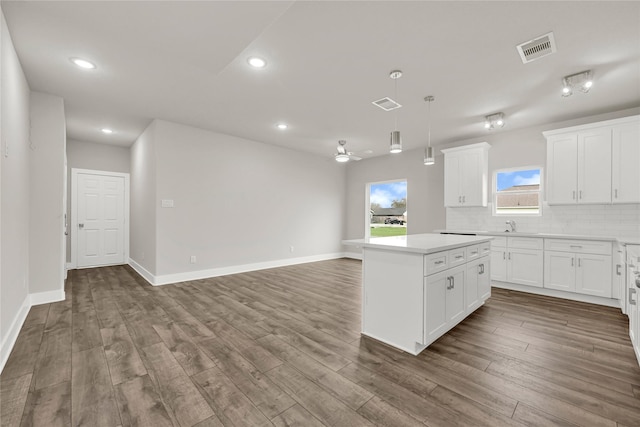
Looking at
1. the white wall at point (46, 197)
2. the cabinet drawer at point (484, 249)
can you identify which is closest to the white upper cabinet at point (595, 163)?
the cabinet drawer at point (484, 249)

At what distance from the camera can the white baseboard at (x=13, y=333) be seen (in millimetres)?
2148

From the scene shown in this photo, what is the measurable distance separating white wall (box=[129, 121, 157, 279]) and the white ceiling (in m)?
0.68

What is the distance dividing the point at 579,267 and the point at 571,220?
98 centimetres

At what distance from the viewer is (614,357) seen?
2.29m

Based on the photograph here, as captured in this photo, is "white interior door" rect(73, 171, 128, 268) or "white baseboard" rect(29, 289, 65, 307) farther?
"white interior door" rect(73, 171, 128, 268)

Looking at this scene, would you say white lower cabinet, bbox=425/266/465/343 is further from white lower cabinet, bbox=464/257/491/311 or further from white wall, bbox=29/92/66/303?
white wall, bbox=29/92/66/303

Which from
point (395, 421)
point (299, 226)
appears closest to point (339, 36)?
point (395, 421)

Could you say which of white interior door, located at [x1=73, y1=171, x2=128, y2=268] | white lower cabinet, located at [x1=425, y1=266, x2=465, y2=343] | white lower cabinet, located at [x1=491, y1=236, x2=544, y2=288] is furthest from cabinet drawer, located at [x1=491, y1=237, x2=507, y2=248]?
white interior door, located at [x1=73, y1=171, x2=128, y2=268]

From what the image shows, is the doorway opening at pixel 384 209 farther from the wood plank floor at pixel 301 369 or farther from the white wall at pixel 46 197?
the white wall at pixel 46 197

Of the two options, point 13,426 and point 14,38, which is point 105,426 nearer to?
point 13,426

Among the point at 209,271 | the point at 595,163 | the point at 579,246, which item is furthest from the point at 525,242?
the point at 209,271

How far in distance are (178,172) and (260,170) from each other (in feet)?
5.61

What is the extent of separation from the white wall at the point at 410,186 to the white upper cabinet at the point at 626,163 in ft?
8.58

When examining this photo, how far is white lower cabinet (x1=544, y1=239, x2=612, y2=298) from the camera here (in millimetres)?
3673
